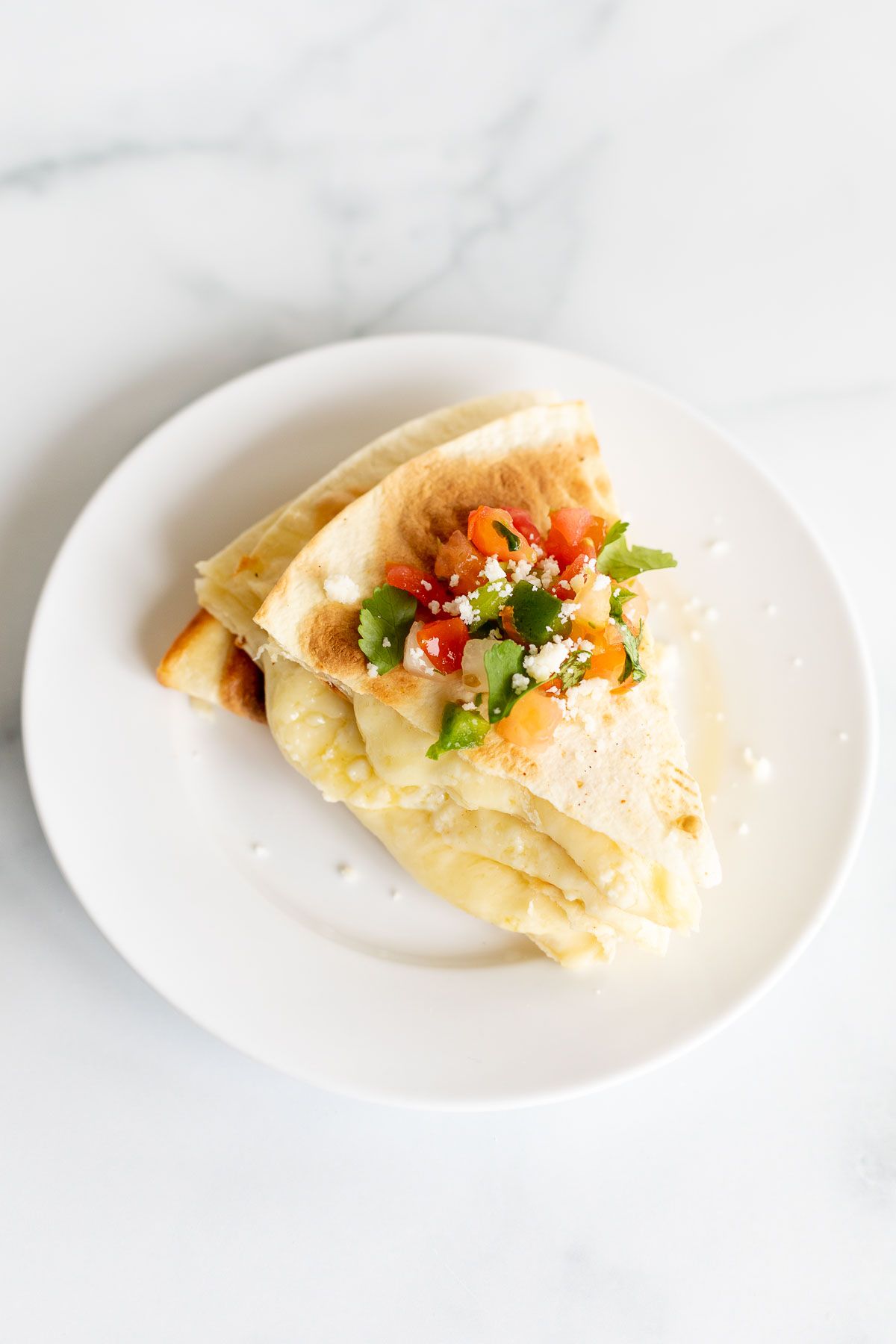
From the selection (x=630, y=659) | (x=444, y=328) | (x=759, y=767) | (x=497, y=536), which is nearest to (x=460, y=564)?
(x=497, y=536)

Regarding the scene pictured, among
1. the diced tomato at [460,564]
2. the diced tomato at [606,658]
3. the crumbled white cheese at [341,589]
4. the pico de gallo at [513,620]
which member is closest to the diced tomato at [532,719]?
the pico de gallo at [513,620]

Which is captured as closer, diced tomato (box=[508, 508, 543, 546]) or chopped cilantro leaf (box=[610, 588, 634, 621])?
chopped cilantro leaf (box=[610, 588, 634, 621])

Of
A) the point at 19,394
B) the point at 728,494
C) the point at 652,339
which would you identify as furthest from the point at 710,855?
the point at 19,394

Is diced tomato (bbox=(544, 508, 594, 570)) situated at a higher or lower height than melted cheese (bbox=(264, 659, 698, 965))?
higher

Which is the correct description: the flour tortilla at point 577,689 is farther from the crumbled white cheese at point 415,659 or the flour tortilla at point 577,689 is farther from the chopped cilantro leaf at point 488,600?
the chopped cilantro leaf at point 488,600

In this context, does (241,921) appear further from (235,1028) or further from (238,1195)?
(238,1195)

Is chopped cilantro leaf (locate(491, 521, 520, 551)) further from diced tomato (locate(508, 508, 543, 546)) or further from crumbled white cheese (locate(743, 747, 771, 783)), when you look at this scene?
crumbled white cheese (locate(743, 747, 771, 783))

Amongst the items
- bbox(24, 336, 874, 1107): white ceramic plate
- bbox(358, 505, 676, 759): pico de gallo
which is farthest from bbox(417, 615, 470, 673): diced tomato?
bbox(24, 336, 874, 1107): white ceramic plate
